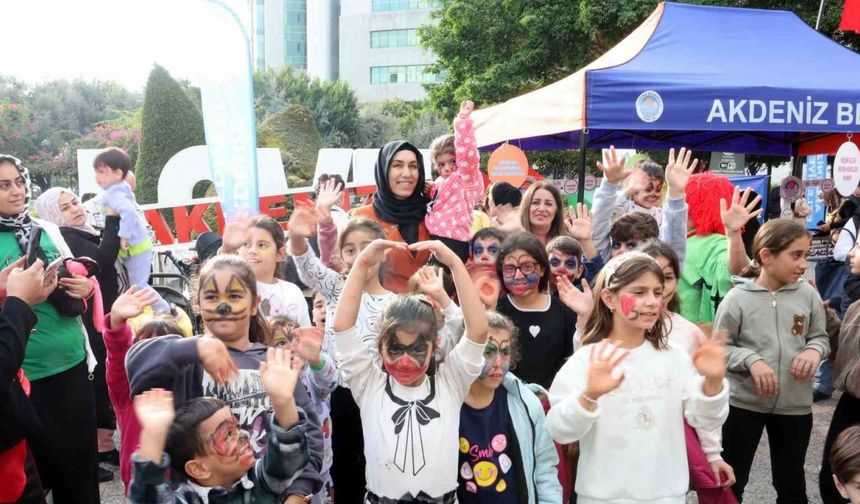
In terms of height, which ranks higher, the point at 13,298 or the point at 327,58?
the point at 327,58

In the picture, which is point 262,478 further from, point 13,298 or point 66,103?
point 66,103

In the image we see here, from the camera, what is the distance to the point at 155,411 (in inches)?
72.7

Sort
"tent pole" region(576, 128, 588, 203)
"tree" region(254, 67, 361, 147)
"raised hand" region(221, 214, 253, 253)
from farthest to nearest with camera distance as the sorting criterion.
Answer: "tree" region(254, 67, 361, 147) → "tent pole" region(576, 128, 588, 203) → "raised hand" region(221, 214, 253, 253)

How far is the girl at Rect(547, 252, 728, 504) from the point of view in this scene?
240 centimetres

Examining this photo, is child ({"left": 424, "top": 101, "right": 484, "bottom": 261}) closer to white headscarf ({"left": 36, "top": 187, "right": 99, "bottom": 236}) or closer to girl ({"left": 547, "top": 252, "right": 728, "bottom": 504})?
girl ({"left": 547, "top": 252, "right": 728, "bottom": 504})

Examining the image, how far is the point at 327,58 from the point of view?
71875mm

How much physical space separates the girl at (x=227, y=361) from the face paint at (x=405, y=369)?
1.01 ft

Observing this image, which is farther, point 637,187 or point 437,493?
point 637,187

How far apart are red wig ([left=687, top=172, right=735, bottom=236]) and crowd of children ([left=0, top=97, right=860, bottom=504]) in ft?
0.89

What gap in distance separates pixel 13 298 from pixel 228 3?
563cm

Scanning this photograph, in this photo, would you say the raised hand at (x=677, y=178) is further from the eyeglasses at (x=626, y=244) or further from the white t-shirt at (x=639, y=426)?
the white t-shirt at (x=639, y=426)

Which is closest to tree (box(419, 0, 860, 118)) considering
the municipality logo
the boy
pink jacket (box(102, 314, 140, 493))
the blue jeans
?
the municipality logo

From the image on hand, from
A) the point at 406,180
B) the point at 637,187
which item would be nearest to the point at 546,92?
the point at 637,187

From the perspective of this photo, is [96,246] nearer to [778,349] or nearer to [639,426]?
[639,426]
